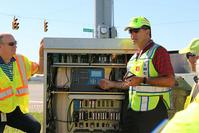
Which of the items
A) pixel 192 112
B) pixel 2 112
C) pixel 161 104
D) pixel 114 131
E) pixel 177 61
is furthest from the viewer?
pixel 177 61

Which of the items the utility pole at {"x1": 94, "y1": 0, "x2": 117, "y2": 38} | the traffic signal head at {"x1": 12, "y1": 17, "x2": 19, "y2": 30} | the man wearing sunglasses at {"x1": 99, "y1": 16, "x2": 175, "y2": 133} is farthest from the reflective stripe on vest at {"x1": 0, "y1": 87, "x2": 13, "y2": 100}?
the traffic signal head at {"x1": 12, "y1": 17, "x2": 19, "y2": 30}

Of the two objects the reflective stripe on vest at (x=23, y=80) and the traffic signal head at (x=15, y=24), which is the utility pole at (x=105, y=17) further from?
the traffic signal head at (x=15, y=24)

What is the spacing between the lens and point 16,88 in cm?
516

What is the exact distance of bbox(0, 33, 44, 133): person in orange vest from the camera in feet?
16.4

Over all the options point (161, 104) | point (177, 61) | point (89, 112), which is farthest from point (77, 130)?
point (177, 61)

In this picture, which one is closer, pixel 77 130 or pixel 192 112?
pixel 192 112

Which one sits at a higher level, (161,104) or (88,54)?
(88,54)

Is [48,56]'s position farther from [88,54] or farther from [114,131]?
[114,131]

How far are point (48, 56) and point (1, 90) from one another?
68cm

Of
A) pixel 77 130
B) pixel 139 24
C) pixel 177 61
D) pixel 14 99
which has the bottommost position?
pixel 77 130

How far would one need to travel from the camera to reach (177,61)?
6582 millimetres

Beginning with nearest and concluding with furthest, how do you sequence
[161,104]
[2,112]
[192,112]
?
[192,112] → [161,104] → [2,112]

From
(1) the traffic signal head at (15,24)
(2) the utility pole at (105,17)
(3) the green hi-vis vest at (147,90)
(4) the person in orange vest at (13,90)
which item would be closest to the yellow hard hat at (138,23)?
(3) the green hi-vis vest at (147,90)

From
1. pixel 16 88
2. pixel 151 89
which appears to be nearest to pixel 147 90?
pixel 151 89
